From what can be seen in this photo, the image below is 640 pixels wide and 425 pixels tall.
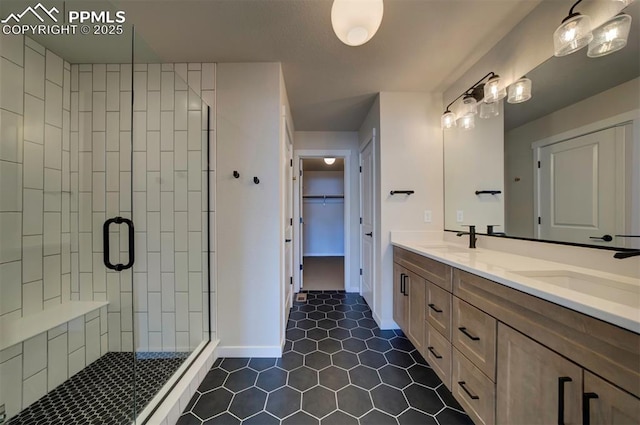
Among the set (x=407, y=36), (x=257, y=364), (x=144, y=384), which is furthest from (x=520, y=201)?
(x=144, y=384)

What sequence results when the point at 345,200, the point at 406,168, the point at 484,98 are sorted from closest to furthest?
the point at 484,98, the point at 406,168, the point at 345,200

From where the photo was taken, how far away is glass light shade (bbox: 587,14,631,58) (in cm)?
100

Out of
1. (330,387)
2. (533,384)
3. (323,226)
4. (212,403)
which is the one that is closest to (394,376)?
(330,387)

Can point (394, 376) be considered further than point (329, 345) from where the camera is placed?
No

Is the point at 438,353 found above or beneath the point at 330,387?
above

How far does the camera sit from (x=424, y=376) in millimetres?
1647

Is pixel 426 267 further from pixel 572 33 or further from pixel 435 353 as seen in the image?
pixel 572 33

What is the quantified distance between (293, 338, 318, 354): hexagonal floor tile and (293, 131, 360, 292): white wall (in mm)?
1347

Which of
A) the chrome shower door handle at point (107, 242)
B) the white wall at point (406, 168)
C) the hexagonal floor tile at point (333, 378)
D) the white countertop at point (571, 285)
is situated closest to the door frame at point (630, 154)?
the white countertop at point (571, 285)

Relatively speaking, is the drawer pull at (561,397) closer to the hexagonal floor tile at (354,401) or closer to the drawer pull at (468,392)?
the drawer pull at (468,392)

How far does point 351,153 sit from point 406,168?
1185 mm

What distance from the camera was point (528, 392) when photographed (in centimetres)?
86

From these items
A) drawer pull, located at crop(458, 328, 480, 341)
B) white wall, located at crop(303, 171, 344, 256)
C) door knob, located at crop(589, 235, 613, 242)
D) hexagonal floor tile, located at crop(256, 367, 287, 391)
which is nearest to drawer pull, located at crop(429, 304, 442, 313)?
drawer pull, located at crop(458, 328, 480, 341)

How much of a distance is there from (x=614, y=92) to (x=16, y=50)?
11.3ft
